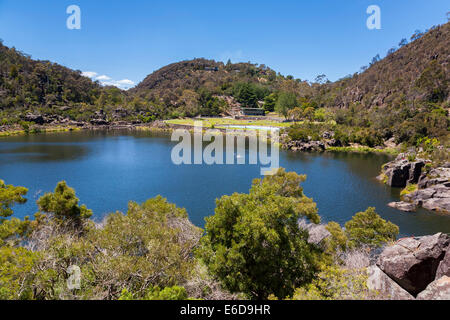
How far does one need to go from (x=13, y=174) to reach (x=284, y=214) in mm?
47911

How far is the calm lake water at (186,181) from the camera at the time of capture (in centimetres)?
3125

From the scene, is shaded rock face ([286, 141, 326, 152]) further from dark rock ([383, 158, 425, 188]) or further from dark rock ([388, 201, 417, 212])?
dark rock ([388, 201, 417, 212])

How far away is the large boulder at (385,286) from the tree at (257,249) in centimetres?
323

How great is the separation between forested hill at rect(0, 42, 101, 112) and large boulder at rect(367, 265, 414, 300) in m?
145

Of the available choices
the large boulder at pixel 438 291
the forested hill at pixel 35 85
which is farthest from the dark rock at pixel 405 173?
the forested hill at pixel 35 85

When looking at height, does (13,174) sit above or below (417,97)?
below

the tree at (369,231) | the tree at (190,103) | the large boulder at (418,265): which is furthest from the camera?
the tree at (190,103)

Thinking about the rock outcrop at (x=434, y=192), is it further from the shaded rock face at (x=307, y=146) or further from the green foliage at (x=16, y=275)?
the green foliage at (x=16, y=275)

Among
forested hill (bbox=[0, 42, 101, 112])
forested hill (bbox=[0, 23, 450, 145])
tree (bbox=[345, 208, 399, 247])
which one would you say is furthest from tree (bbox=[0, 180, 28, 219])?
forested hill (bbox=[0, 42, 101, 112])

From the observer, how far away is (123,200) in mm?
33188

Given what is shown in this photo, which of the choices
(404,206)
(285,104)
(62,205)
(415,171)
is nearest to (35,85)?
(285,104)

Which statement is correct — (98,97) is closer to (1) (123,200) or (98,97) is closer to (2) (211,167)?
(2) (211,167)

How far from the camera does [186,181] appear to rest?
41219mm
